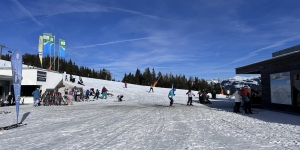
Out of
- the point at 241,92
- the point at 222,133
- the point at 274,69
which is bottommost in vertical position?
the point at 222,133

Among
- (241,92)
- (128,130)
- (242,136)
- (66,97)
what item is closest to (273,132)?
(242,136)

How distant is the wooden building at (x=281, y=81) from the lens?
551 inches

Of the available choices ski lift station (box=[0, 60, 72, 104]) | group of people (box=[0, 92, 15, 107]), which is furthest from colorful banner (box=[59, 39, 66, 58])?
group of people (box=[0, 92, 15, 107])

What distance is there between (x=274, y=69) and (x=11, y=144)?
16024mm

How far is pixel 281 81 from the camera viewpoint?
50.6 feet

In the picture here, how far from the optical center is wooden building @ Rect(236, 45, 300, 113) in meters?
14.0

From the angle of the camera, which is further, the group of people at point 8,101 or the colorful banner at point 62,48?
the colorful banner at point 62,48

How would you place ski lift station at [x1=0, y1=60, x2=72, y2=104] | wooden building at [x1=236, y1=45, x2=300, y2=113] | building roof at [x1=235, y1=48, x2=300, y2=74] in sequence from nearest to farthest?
wooden building at [x1=236, y1=45, x2=300, y2=113], building roof at [x1=235, y1=48, x2=300, y2=74], ski lift station at [x1=0, y1=60, x2=72, y2=104]

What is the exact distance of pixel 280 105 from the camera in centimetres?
1545

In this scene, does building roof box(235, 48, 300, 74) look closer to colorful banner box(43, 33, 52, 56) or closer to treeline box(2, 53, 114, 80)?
colorful banner box(43, 33, 52, 56)

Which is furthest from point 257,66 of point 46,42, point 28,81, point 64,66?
point 64,66

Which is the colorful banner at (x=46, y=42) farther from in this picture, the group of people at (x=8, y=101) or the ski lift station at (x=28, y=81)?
the group of people at (x=8, y=101)

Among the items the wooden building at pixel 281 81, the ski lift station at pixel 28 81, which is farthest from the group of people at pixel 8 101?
the wooden building at pixel 281 81

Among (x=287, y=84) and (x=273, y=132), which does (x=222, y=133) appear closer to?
(x=273, y=132)
